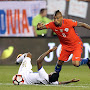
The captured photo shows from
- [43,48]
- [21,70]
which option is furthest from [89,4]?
[21,70]

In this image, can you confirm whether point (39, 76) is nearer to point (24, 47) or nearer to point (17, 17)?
point (24, 47)

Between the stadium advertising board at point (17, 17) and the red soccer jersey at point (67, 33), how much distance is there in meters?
6.67

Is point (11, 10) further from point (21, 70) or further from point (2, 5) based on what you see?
point (21, 70)

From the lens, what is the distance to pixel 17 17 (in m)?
17.2

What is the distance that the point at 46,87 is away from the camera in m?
8.57

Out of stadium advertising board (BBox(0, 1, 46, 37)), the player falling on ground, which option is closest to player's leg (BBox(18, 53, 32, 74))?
the player falling on ground

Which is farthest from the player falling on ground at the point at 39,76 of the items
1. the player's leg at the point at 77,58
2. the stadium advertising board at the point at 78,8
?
the stadium advertising board at the point at 78,8

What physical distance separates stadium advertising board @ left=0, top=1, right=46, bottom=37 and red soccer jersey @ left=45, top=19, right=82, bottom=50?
263 inches

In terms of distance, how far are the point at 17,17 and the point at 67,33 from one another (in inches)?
288

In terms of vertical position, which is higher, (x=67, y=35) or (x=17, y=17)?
(x=67, y=35)

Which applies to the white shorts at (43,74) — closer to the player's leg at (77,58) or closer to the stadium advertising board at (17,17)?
the player's leg at (77,58)

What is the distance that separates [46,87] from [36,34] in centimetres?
794

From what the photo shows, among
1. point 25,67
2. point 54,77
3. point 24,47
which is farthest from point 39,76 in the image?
point 24,47

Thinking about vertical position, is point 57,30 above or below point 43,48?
above
